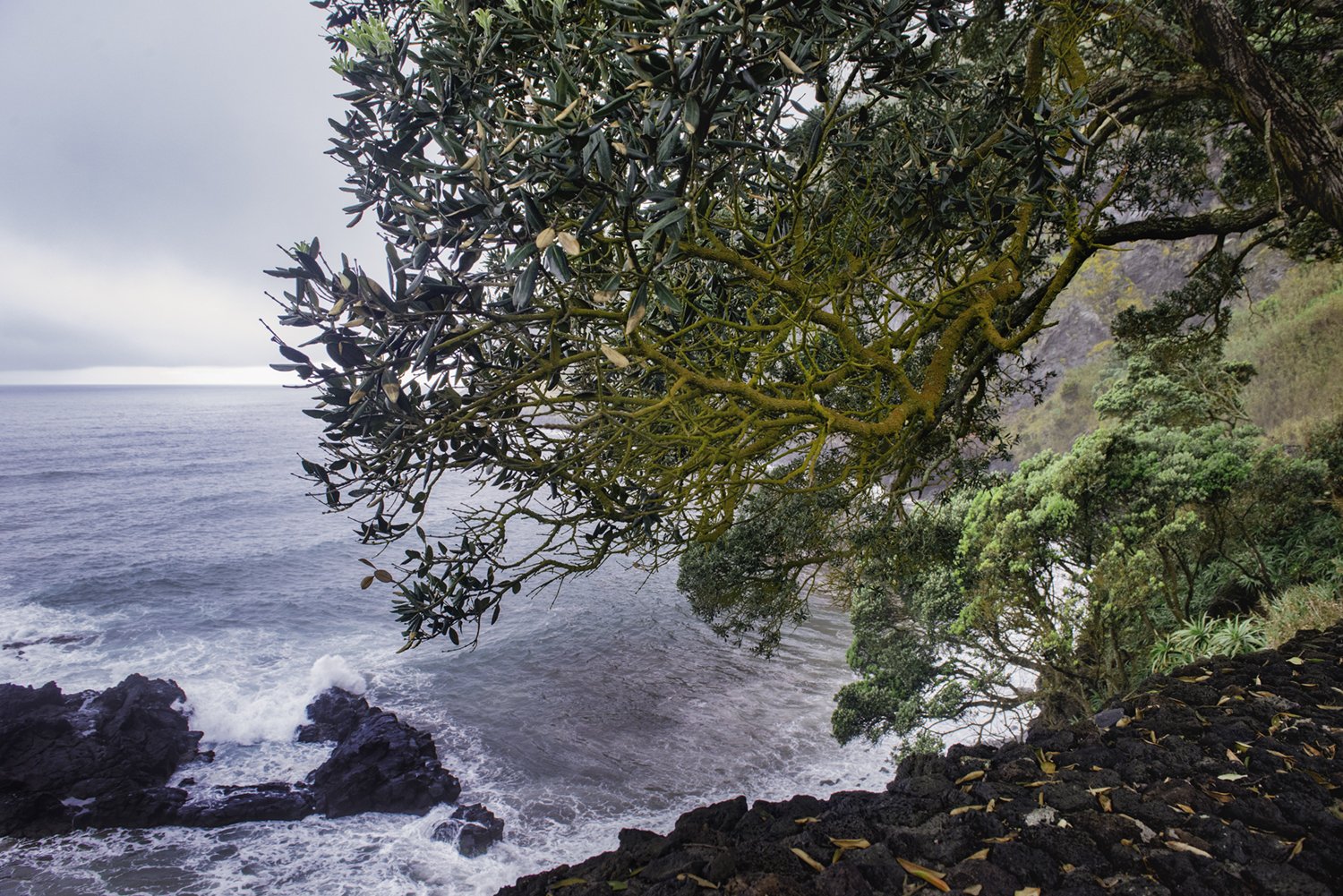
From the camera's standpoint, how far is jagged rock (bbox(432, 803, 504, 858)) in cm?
1001

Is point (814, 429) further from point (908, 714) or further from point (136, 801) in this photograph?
point (136, 801)

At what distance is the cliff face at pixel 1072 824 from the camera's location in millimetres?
1922

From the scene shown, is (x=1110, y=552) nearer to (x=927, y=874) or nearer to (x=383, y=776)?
(x=927, y=874)

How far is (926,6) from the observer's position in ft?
8.15

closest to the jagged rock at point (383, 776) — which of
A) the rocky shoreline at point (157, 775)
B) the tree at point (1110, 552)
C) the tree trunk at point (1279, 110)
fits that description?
the rocky shoreline at point (157, 775)

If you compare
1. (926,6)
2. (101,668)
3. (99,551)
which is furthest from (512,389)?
(99,551)

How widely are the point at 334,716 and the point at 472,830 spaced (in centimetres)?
492

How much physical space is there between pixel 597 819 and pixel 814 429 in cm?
965

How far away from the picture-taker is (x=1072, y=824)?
7.17 feet

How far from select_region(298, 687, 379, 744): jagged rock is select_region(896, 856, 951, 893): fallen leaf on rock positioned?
13.1 metres

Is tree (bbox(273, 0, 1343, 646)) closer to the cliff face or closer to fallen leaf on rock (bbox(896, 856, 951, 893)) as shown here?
the cliff face

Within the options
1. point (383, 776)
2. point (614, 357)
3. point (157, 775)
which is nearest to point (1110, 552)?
point (614, 357)

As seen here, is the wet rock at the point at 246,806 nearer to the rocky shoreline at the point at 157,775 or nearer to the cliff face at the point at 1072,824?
the rocky shoreline at the point at 157,775

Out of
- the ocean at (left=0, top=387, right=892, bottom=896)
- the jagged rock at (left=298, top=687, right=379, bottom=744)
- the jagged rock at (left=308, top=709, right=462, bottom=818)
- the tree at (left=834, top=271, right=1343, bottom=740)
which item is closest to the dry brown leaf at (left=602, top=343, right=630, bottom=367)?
the tree at (left=834, top=271, right=1343, bottom=740)
